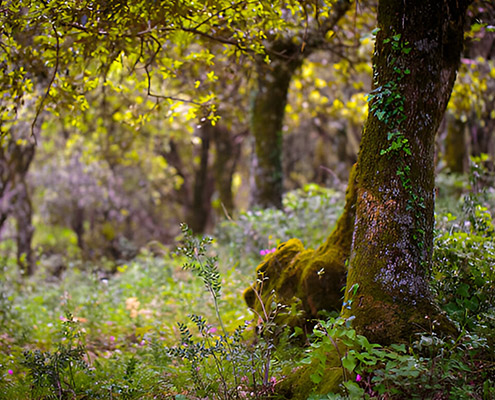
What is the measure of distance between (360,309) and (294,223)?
4.59 m

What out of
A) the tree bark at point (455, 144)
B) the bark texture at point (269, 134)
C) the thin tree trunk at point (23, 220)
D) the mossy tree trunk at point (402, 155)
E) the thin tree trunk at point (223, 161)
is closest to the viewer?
the mossy tree trunk at point (402, 155)

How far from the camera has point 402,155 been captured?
3861 mm

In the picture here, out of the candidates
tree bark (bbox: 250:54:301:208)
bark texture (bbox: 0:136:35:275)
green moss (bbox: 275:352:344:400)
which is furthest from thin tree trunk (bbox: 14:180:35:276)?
green moss (bbox: 275:352:344:400)

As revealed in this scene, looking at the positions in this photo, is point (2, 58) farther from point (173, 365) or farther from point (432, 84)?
point (432, 84)

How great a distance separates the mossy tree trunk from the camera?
12.1 feet

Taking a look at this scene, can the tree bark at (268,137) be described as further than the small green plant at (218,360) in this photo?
Yes

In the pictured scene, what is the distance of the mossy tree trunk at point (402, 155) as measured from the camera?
12.1 ft

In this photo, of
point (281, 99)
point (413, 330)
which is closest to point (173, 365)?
point (413, 330)

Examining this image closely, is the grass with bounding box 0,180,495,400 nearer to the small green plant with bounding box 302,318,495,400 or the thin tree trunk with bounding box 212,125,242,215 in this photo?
the small green plant with bounding box 302,318,495,400

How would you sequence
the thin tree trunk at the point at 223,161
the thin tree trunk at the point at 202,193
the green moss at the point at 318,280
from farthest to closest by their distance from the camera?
the thin tree trunk at the point at 202,193 → the thin tree trunk at the point at 223,161 → the green moss at the point at 318,280

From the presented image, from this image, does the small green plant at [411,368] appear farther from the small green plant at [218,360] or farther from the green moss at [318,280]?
the green moss at [318,280]

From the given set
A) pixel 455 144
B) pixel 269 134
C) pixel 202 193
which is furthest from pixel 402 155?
pixel 202 193

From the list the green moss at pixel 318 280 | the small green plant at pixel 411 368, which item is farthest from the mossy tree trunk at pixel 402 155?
the green moss at pixel 318 280

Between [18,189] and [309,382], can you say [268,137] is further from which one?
[309,382]
